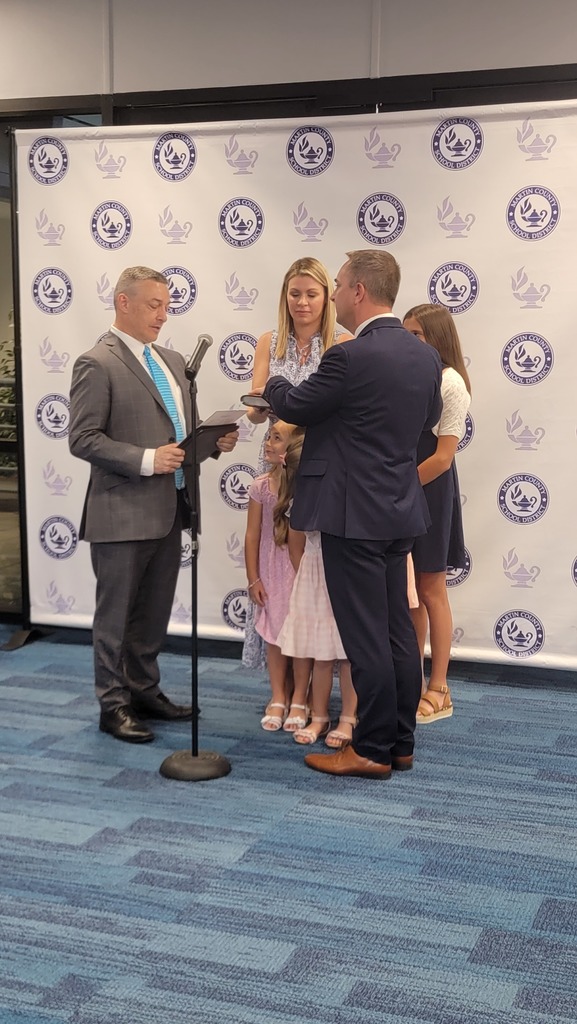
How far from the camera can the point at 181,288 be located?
533 centimetres

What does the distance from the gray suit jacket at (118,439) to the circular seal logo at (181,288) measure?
1193mm

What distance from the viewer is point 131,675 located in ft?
14.6

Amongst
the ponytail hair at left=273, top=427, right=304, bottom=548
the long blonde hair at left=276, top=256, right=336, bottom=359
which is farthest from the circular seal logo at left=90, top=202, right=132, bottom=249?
the ponytail hair at left=273, top=427, right=304, bottom=548

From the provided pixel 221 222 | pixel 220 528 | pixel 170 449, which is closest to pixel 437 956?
pixel 170 449

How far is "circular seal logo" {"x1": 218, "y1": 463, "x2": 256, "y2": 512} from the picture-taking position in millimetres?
5332

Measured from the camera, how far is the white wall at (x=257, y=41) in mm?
4992

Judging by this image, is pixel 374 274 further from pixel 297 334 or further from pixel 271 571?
pixel 271 571

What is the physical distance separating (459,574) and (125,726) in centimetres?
174

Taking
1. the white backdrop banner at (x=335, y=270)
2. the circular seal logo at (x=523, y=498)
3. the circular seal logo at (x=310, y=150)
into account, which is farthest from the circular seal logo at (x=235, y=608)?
the circular seal logo at (x=310, y=150)

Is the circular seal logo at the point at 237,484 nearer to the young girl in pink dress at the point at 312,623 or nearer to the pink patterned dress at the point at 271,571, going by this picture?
the pink patterned dress at the point at 271,571

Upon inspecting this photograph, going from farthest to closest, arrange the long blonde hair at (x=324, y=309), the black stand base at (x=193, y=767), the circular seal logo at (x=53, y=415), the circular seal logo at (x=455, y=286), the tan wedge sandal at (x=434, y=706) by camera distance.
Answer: the circular seal logo at (x=53, y=415) < the circular seal logo at (x=455, y=286) < the tan wedge sandal at (x=434, y=706) < the long blonde hair at (x=324, y=309) < the black stand base at (x=193, y=767)

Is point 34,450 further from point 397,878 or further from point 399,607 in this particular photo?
point 397,878

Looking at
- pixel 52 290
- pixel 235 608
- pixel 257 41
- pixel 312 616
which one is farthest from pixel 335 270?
pixel 312 616

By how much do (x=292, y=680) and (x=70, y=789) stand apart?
1079 mm
